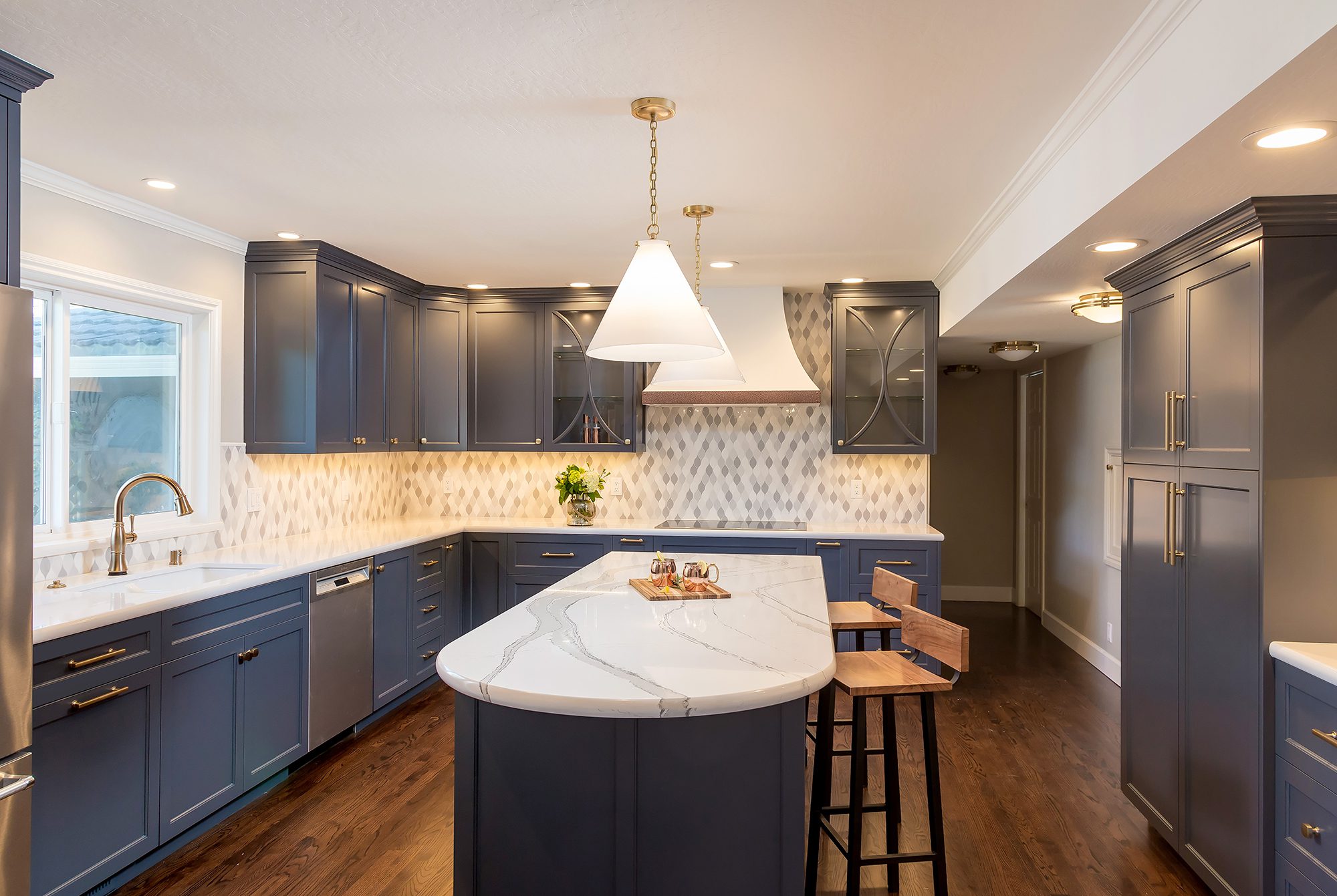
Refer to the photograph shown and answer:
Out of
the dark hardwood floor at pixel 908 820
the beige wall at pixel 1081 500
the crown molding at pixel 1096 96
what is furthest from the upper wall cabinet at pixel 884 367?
the dark hardwood floor at pixel 908 820

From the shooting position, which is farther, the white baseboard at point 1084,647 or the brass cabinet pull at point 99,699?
the white baseboard at point 1084,647

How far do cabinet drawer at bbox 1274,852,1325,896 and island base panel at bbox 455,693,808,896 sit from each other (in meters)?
1.37

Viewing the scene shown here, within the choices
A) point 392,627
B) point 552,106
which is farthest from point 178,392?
point 552,106

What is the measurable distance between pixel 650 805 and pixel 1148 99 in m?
2.07

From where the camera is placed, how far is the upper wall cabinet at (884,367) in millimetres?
4977

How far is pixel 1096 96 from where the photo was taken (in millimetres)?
2236

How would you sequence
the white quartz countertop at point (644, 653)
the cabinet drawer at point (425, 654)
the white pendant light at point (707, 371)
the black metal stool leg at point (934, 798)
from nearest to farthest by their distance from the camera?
1. the white quartz countertop at point (644, 653)
2. the black metal stool leg at point (934, 798)
3. the white pendant light at point (707, 371)
4. the cabinet drawer at point (425, 654)

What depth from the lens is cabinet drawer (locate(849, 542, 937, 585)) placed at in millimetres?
4711

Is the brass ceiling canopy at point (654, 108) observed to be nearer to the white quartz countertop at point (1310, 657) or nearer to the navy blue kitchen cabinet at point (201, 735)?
the white quartz countertop at point (1310, 657)

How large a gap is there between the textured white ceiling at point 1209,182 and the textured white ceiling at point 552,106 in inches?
14.3

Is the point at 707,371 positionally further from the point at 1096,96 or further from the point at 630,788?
the point at 630,788

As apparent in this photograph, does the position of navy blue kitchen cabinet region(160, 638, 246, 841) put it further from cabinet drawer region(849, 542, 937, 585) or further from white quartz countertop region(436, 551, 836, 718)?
cabinet drawer region(849, 542, 937, 585)

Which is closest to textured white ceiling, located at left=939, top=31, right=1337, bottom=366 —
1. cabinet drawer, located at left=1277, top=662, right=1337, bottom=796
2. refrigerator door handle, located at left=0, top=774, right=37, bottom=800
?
cabinet drawer, located at left=1277, top=662, right=1337, bottom=796

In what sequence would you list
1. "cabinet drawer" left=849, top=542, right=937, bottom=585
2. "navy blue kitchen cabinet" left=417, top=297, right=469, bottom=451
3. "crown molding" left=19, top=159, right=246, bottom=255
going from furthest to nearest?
1. "navy blue kitchen cabinet" left=417, top=297, right=469, bottom=451
2. "cabinet drawer" left=849, top=542, right=937, bottom=585
3. "crown molding" left=19, top=159, right=246, bottom=255
